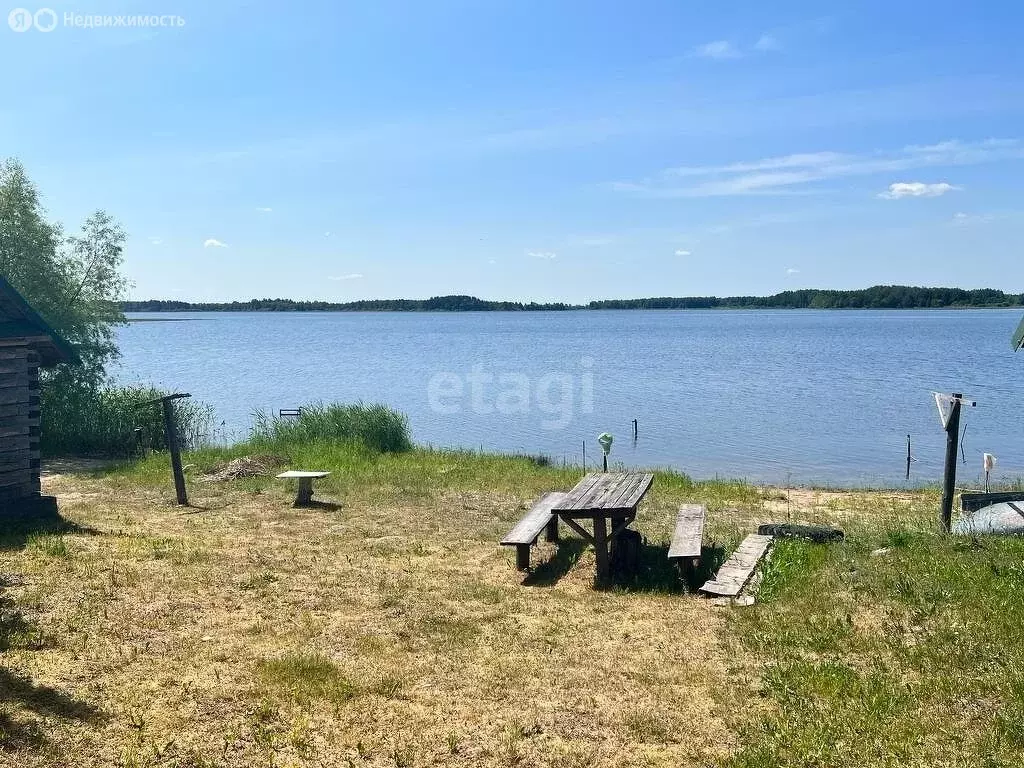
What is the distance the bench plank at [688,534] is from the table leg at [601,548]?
0.78 metres

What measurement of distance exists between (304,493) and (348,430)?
315 inches

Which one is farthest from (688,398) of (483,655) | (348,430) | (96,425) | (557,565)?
(483,655)

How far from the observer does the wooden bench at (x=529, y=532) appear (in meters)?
10.1

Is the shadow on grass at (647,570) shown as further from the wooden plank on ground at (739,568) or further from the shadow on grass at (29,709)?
the shadow on grass at (29,709)

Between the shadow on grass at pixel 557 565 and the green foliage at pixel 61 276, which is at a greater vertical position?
the green foliage at pixel 61 276

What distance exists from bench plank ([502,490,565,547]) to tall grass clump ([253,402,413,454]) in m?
11.0

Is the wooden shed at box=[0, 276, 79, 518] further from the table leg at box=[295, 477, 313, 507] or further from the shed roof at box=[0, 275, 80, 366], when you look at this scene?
the table leg at box=[295, 477, 313, 507]

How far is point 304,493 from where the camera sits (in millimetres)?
14969

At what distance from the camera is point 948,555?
934 cm

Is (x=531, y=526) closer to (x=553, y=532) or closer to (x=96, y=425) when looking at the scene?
(x=553, y=532)

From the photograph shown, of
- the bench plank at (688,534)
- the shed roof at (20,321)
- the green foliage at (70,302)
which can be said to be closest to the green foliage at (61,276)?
the green foliage at (70,302)

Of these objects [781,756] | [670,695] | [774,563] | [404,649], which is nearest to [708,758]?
[781,756]

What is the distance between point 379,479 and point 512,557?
6.87 m

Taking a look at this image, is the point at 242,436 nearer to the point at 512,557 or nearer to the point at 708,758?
the point at 512,557
